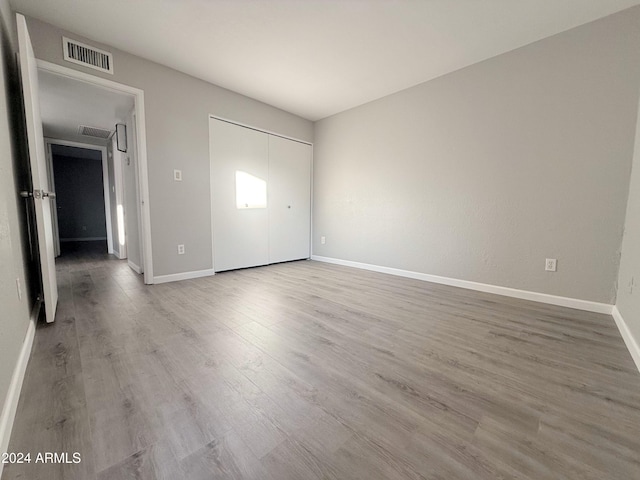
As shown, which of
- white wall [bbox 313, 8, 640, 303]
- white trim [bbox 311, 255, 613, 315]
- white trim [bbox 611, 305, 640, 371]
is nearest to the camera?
white trim [bbox 611, 305, 640, 371]

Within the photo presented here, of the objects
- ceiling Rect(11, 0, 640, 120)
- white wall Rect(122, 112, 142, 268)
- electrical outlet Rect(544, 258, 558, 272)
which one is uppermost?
ceiling Rect(11, 0, 640, 120)

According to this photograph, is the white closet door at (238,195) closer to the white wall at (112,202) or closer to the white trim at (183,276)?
the white trim at (183,276)

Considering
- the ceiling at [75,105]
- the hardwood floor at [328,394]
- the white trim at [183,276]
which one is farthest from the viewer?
the white trim at [183,276]

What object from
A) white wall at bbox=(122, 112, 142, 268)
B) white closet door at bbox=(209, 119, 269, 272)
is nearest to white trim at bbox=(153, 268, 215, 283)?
white closet door at bbox=(209, 119, 269, 272)

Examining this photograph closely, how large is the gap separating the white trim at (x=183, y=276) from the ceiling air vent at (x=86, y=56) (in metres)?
2.16

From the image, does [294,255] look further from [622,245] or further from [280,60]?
[622,245]

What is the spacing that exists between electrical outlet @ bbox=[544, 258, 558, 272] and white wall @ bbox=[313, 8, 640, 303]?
3 centimetres

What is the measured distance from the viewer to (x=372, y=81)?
306 cm

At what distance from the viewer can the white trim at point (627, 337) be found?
1441mm

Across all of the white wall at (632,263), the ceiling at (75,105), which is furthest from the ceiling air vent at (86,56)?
the white wall at (632,263)

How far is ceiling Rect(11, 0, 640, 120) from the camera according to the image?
6.40 feet

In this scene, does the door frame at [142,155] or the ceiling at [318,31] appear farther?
the door frame at [142,155]

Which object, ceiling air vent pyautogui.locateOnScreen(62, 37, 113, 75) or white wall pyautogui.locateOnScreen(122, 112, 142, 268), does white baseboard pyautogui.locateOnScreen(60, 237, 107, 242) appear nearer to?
white wall pyautogui.locateOnScreen(122, 112, 142, 268)

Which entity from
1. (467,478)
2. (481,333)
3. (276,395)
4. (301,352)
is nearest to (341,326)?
(301,352)
